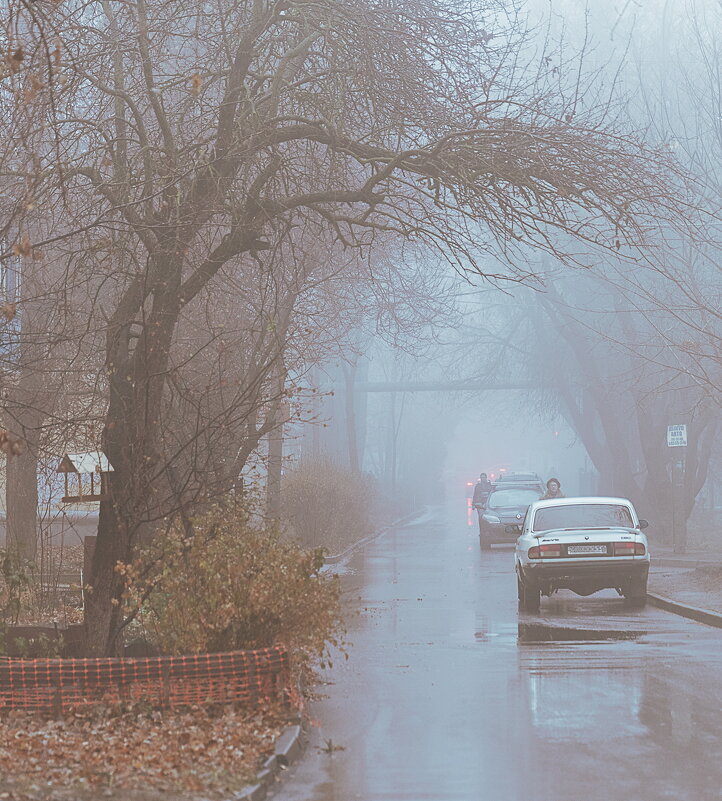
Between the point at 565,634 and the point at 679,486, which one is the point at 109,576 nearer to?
the point at 565,634

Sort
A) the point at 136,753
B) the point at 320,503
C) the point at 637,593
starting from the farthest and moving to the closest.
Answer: the point at 320,503 → the point at 637,593 → the point at 136,753

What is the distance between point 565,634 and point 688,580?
8104 mm

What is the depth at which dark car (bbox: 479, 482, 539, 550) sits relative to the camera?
38.7 meters

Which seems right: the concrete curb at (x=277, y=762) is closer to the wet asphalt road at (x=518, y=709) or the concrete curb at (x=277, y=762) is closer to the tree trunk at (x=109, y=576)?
the wet asphalt road at (x=518, y=709)

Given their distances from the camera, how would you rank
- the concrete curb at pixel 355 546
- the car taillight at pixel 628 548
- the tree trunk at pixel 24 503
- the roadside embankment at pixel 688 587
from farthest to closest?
the concrete curb at pixel 355 546, the tree trunk at pixel 24 503, the car taillight at pixel 628 548, the roadside embankment at pixel 688 587

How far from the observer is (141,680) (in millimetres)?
9664

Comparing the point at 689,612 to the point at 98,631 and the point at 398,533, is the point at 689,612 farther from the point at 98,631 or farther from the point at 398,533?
the point at 398,533

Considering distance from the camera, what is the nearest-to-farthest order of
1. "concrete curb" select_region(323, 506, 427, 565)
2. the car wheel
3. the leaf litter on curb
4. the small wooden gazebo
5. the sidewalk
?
the leaf litter on curb
the small wooden gazebo
the car wheel
the sidewalk
"concrete curb" select_region(323, 506, 427, 565)

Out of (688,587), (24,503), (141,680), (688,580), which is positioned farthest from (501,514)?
(141,680)

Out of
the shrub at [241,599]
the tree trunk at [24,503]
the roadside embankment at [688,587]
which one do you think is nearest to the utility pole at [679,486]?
the roadside embankment at [688,587]

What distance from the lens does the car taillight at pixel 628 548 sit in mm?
19703

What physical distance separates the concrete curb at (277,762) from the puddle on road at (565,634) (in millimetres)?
7219

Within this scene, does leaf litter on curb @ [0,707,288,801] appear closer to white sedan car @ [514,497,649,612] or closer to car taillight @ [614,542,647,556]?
white sedan car @ [514,497,649,612]

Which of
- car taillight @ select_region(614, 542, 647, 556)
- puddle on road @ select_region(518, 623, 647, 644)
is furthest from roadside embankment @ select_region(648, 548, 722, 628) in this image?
puddle on road @ select_region(518, 623, 647, 644)
